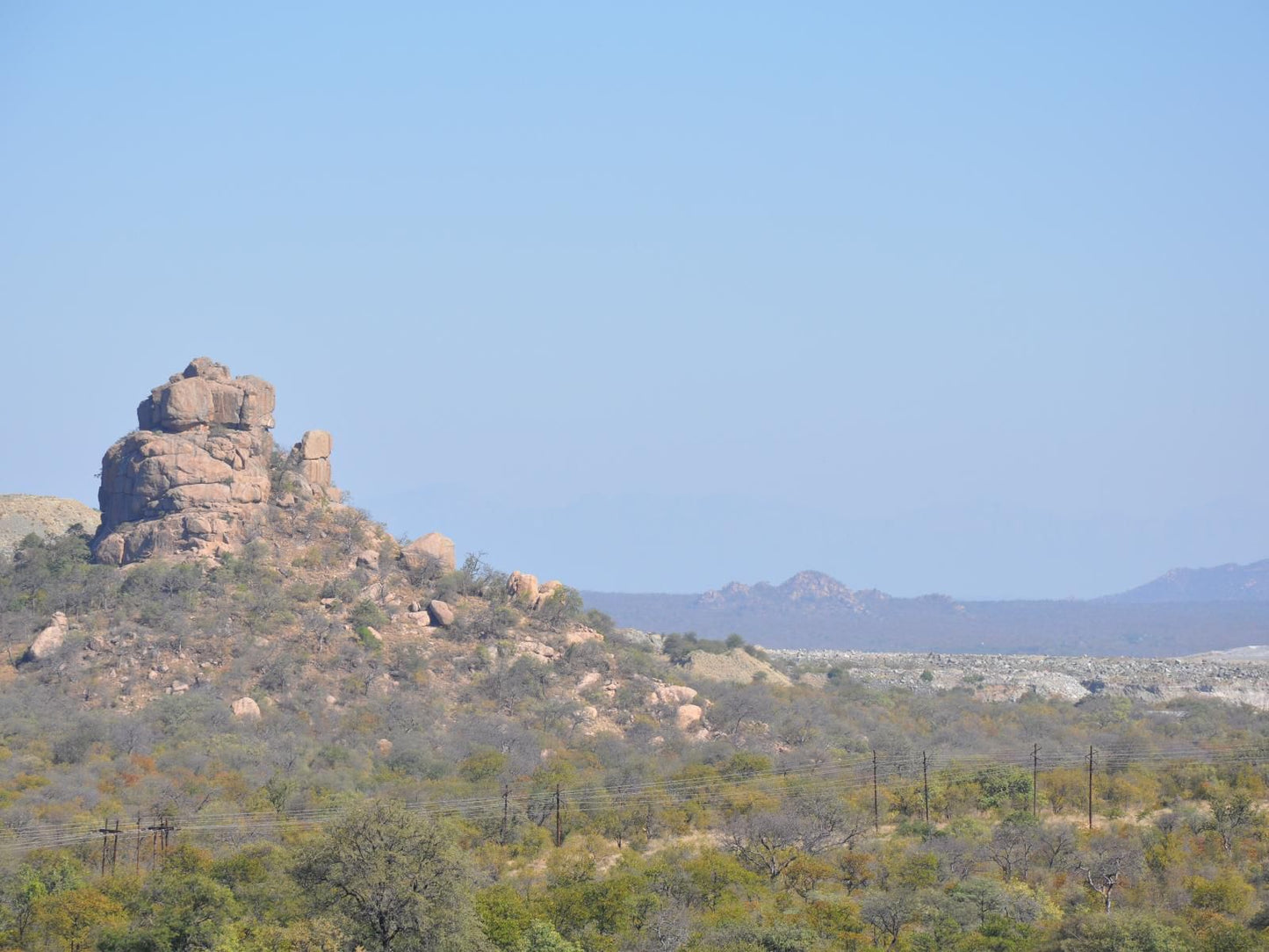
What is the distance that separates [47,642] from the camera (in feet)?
203

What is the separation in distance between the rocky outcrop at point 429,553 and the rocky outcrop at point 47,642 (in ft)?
45.8

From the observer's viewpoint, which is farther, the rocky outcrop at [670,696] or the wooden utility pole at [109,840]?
the rocky outcrop at [670,696]

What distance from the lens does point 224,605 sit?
64.4m

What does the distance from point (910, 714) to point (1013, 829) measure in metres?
27.4

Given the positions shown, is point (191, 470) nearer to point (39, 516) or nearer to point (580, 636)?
point (580, 636)

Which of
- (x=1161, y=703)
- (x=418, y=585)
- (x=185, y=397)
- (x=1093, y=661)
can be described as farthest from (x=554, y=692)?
(x=1093, y=661)

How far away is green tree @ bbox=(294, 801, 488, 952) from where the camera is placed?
35688mm

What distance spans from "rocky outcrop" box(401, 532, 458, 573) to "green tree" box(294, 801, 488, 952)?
33664 millimetres

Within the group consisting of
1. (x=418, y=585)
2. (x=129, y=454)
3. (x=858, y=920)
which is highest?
(x=129, y=454)

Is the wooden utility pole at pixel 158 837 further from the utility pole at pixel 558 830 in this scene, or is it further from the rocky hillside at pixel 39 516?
the rocky hillside at pixel 39 516

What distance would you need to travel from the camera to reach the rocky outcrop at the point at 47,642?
61.7m

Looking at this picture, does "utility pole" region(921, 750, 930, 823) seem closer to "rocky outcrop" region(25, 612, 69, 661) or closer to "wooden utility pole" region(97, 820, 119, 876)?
"wooden utility pole" region(97, 820, 119, 876)

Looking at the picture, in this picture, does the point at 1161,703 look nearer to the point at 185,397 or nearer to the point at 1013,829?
the point at 1013,829

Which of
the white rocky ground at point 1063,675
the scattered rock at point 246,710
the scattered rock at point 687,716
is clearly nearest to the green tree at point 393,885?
the scattered rock at point 246,710
